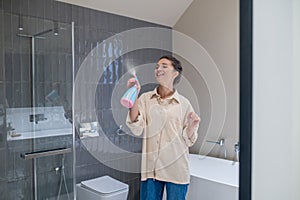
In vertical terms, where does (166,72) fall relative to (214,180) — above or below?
above

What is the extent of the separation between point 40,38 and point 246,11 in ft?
6.44

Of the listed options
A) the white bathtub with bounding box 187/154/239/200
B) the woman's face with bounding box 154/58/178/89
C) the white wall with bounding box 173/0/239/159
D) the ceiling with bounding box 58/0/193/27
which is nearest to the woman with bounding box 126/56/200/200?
the woman's face with bounding box 154/58/178/89

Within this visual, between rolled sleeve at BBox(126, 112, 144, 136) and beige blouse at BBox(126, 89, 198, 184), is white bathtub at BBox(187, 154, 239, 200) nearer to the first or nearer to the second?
beige blouse at BBox(126, 89, 198, 184)

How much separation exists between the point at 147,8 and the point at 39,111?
1.63 m

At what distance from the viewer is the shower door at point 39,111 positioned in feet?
7.42

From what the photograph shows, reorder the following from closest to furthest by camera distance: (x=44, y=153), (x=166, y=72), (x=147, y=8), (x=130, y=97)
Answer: (x=130, y=97), (x=166, y=72), (x=44, y=153), (x=147, y=8)

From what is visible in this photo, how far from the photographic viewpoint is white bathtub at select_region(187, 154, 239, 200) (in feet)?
8.02

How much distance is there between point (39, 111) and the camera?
2.39m

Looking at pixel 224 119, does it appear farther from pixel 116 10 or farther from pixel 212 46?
pixel 116 10

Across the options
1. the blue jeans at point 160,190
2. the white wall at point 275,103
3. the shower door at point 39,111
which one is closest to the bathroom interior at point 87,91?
the shower door at point 39,111

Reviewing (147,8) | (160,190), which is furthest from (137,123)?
(147,8)

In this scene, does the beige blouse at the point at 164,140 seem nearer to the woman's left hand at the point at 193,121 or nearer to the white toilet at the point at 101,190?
the woman's left hand at the point at 193,121

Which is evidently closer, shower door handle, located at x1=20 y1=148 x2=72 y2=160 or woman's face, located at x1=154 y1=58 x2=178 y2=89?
woman's face, located at x1=154 y1=58 x2=178 y2=89

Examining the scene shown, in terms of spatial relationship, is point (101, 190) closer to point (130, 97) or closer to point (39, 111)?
point (39, 111)
